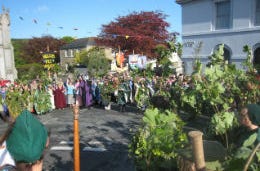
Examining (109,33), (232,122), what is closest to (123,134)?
(232,122)

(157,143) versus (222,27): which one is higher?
(222,27)

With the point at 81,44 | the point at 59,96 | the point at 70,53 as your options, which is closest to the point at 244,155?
the point at 59,96

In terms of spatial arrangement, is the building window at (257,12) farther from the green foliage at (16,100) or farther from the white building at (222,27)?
the green foliage at (16,100)

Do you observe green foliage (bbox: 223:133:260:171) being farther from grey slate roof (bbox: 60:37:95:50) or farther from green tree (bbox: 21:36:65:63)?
grey slate roof (bbox: 60:37:95:50)

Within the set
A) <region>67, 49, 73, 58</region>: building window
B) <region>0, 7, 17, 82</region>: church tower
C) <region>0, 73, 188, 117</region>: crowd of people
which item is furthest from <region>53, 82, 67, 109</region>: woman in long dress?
<region>67, 49, 73, 58</region>: building window

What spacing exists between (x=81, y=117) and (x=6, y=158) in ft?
33.2

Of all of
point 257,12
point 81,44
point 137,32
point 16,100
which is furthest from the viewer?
point 81,44

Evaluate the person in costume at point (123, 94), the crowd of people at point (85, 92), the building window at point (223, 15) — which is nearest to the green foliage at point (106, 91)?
the crowd of people at point (85, 92)

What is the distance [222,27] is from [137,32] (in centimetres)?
1949

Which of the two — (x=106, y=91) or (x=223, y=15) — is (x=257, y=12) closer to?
(x=223, y=15)

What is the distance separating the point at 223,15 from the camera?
1794 cm

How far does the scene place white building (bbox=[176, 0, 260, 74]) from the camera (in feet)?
54.3

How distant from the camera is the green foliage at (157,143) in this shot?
3.63 metres

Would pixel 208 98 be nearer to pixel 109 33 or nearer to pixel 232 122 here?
pixel 232 122
